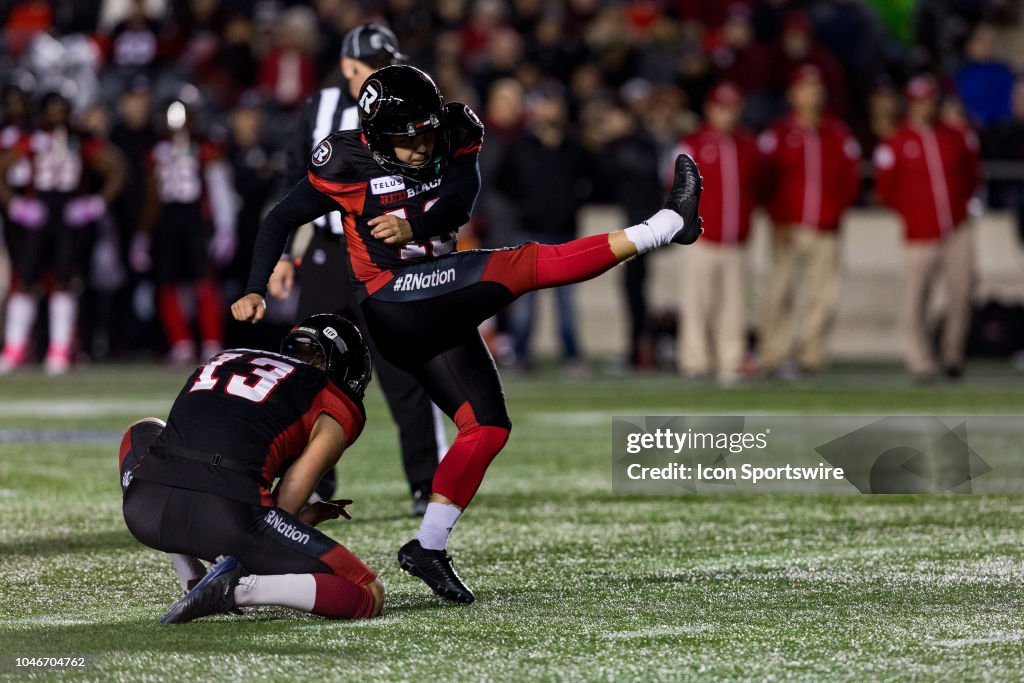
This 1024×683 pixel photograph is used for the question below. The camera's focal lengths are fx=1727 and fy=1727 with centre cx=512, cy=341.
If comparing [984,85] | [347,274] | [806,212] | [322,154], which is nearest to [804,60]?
[984,85]

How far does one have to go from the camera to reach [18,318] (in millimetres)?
14211

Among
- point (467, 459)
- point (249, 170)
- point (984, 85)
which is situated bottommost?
point (467, 459)

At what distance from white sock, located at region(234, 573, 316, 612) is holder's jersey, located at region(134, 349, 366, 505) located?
0.73 ft

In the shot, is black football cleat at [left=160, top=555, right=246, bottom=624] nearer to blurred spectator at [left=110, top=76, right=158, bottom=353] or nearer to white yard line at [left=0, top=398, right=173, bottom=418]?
white yard line at [left=0, top=398, right=173, bottom=418]

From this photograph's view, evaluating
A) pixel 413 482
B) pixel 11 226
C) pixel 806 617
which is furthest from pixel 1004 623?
pixel 11 226

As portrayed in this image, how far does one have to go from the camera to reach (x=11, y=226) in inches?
560

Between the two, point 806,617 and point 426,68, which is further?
point 426,68

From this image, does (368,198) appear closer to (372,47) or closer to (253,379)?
(253,379)

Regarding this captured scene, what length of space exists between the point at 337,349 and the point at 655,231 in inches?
38.6

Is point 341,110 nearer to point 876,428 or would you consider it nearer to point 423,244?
point 423,244

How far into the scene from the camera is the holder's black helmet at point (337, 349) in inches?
196

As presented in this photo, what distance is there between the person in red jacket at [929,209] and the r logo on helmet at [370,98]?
351 inches

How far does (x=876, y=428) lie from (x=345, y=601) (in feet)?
17.9

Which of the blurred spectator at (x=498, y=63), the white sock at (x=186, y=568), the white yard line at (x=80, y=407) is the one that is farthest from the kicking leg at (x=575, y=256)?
the blurred spectator at (x=498, y=63)
